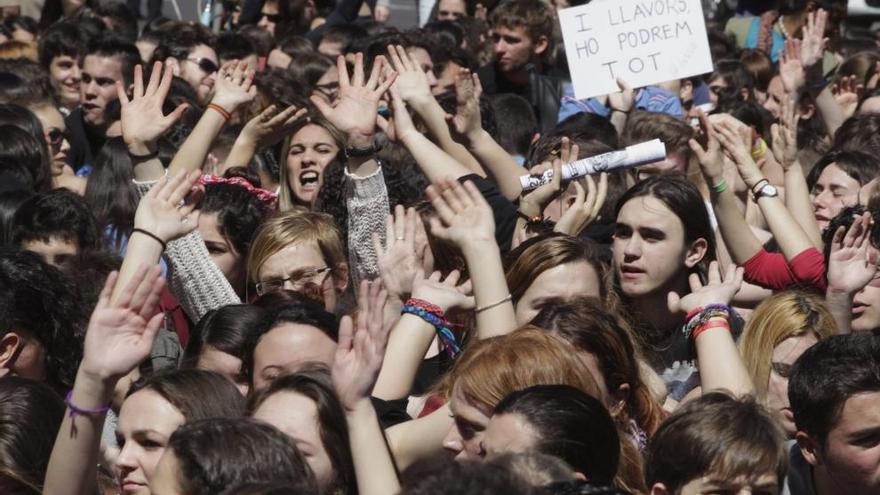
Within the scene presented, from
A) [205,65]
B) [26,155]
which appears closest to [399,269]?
[26,155]

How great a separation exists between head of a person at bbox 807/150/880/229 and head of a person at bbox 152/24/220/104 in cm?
414

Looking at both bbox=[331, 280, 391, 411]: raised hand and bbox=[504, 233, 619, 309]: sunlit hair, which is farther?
bbox=[504, 233, 619, 309]: sunlit hair

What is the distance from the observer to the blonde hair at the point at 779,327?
4.87 meters

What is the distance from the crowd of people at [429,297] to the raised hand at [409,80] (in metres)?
0.02

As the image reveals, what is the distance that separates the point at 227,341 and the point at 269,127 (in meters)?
2.04

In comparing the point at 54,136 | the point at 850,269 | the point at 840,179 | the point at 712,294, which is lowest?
the point at 840,179

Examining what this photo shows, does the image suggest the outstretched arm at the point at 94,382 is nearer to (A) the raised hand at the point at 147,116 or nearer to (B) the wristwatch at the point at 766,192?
(A) the raised hand at the point at 147,116

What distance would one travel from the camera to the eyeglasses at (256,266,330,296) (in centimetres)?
566

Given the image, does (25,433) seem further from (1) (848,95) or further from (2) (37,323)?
(1) (848,95)

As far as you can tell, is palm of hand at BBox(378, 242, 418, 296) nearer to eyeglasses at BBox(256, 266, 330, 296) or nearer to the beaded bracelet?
the beaded bracelet

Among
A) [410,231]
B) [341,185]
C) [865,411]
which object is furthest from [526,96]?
[865,411]

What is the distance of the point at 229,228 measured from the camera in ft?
19.6

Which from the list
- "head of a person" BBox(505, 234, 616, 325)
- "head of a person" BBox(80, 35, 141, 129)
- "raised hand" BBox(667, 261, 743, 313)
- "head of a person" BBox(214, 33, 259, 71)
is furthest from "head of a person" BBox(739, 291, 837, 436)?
"head of a person" BBox(214, 33, 259, 71)

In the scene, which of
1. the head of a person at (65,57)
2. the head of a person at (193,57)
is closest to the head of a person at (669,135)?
the head of a person at (193,57)
